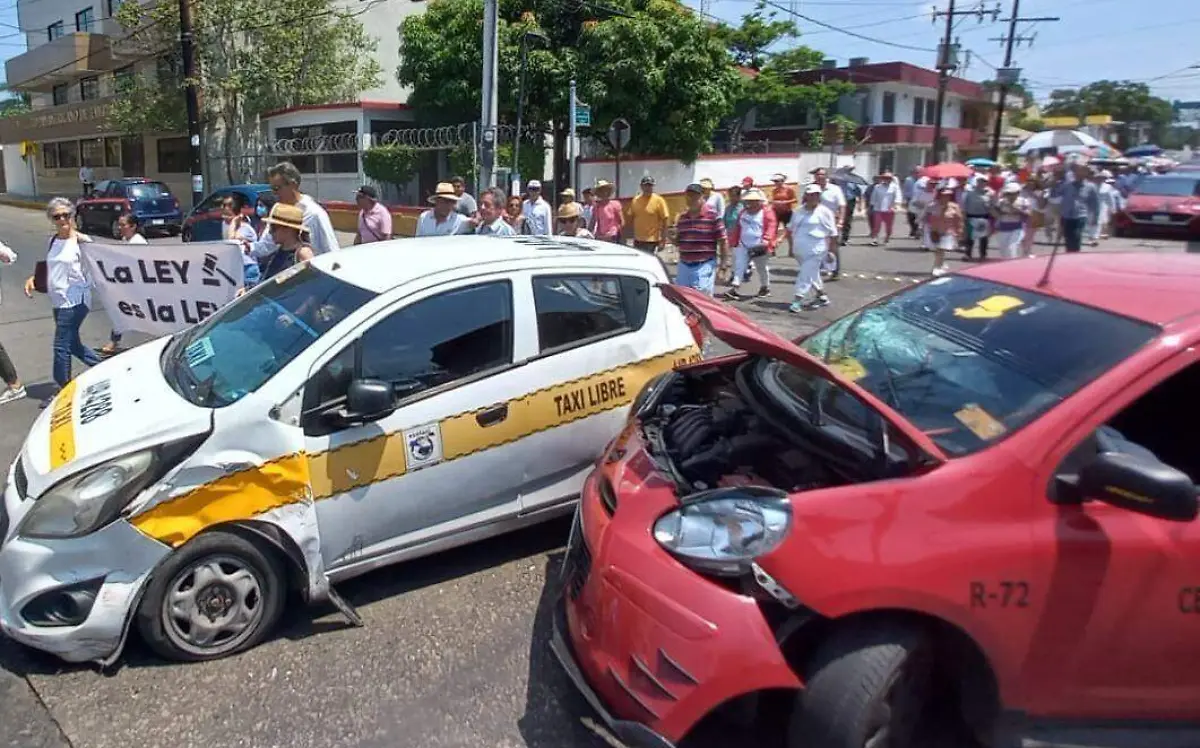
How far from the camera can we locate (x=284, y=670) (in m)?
3.49

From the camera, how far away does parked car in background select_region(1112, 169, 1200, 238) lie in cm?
2106

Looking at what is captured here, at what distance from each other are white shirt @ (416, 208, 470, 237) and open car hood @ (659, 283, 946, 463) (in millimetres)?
5479

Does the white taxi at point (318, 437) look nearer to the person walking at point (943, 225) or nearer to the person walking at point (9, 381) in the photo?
the person walking at point (9, 381)

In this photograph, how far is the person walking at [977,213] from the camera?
53.5 feet

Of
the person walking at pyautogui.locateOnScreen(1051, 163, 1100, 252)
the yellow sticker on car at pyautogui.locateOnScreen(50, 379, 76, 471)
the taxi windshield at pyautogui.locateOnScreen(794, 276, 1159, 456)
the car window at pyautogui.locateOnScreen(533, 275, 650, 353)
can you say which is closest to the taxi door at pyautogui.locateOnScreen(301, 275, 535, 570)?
the car window at pyautogui.locateOnScreen(533, 275, 650, 353)

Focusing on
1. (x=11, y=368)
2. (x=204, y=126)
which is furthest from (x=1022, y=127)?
(x=11, y=368)

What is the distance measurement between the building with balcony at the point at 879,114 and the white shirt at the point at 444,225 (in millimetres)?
31039

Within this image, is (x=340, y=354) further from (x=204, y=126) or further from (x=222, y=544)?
(x=204, y=126)

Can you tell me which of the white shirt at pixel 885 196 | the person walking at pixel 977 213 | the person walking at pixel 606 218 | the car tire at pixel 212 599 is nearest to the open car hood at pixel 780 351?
the car tire at pixel 212 599

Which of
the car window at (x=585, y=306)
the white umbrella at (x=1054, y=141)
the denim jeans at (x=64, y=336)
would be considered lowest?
the denim jeans at (x=64, y=336)

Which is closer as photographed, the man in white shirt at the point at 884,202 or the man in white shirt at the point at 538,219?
the man in white shirt at the point at 538,219

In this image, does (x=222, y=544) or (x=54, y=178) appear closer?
(x=222, y=544)

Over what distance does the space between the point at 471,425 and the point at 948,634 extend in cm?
217

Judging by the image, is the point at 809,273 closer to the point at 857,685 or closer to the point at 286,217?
the point at 286,217
